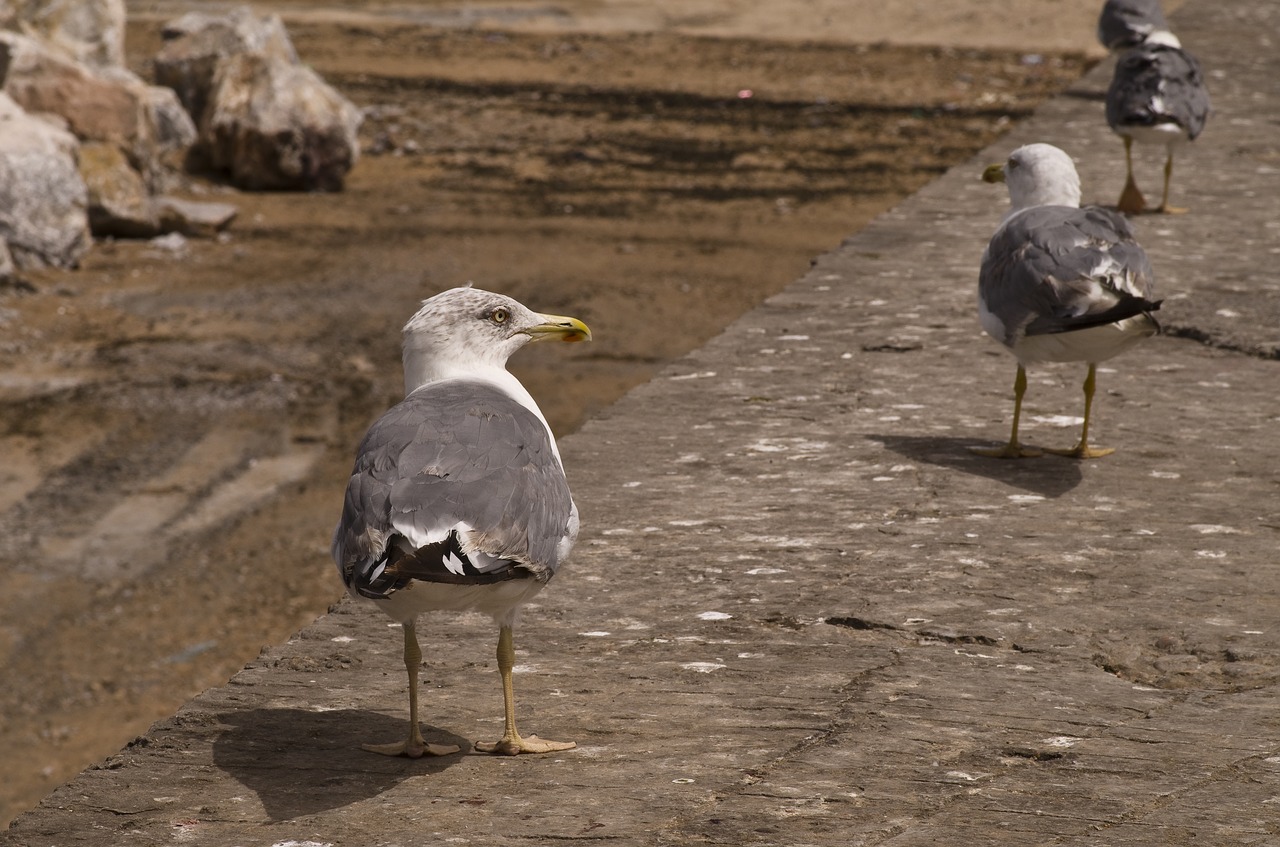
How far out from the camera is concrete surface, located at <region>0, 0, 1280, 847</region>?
2.57 m

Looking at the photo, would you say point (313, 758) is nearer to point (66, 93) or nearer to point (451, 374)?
point (451, 374)

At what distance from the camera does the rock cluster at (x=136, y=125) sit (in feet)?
38.9

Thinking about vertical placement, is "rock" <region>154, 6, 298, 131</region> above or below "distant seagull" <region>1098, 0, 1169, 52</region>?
below

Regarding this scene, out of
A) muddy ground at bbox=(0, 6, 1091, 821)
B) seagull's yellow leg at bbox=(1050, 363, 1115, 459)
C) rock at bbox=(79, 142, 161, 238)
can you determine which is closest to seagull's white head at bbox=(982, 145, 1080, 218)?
seagull's yellow leg at bbox=(1050, 363, 1115, 459)

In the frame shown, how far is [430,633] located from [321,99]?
11472 millimetres

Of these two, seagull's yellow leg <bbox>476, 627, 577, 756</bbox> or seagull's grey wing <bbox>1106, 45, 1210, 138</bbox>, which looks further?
seagull's grey wing <bbox>1106, 45, 1210, 138</bbox>

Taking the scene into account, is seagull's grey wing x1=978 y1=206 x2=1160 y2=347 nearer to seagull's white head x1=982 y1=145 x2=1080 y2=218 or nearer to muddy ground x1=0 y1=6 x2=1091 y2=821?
seagull's white head x1=982 y1=145 x2=1080 y2=218

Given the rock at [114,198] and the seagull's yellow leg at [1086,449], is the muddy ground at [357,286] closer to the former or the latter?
the rock at [114,198]

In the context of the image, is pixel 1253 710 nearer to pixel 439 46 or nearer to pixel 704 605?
pixel 704 605

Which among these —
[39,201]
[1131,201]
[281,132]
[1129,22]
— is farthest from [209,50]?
[1131,201]

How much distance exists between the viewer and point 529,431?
2893mm

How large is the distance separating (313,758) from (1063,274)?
2.23 meters

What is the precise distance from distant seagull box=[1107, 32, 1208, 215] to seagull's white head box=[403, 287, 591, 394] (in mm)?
4484

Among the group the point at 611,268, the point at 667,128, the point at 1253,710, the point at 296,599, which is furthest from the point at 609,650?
the point at 667,128
